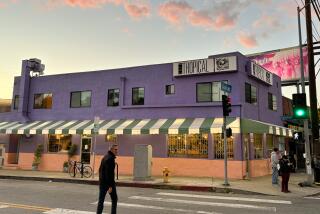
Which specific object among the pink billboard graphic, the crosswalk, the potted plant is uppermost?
the pink billboard graphic

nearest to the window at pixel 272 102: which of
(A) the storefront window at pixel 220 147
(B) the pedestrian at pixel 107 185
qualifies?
(A) the storefront window at pixel 220 147

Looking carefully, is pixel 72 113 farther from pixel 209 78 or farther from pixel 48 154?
pixel 209 78

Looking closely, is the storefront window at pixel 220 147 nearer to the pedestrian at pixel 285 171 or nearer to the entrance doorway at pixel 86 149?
the pedestrian at pixel 285 171

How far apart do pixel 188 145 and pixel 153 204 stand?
9992 mm

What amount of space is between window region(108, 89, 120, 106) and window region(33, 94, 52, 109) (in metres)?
5.52

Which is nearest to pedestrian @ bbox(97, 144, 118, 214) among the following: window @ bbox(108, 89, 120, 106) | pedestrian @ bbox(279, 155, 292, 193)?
pedestrian @ bbox(279, 155, 292, 193)

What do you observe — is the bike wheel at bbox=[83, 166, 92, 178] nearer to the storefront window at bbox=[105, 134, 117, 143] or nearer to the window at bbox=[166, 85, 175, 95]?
the storefront window at bbox=[105, 134, 117, 143]

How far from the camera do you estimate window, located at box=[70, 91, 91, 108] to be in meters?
24.8

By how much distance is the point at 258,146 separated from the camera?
21797 mm

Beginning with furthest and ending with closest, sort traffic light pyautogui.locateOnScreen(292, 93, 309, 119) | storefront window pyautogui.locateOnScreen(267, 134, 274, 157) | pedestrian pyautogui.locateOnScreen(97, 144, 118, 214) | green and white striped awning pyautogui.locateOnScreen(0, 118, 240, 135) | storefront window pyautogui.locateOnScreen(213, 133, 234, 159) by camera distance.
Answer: storefront window pyautogui.locateOnScreen(267, 134, 274, 157)
storefront window pyautogui.locateOnScreen(213, 133, 234, 159)
green and white striped awning pyautogui.locateOnScreen(0, 118, 240, 135)
traffic light pyautogui.locateOnScreen(292, 93, 309, 119)
pedestrian pyautogui.locateOnScreen(97, 144, 118, 214)

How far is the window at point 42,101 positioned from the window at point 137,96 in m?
7.57

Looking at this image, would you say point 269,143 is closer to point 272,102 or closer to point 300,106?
point 272,102

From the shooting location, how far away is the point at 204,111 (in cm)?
2034

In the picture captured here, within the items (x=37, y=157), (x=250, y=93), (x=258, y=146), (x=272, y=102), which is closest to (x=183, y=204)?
(x=250, y=93)
